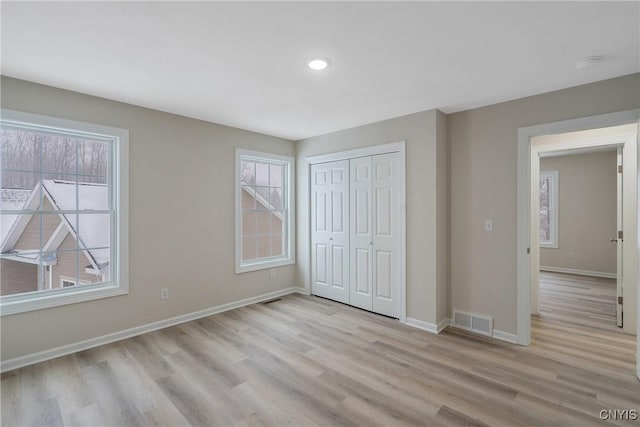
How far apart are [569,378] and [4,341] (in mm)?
4814

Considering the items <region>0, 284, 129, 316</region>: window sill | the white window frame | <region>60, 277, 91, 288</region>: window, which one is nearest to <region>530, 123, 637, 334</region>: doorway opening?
the white window frame

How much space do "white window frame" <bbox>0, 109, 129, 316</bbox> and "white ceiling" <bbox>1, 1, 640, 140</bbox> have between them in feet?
1.19

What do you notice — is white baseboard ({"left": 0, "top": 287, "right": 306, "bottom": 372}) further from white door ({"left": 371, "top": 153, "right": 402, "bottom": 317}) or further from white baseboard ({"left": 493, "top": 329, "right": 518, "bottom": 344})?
white baseboard ({"left": 493, "top": 329, "right": 518, "bottom": 344})

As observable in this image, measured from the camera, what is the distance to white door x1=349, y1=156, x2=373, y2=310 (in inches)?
161

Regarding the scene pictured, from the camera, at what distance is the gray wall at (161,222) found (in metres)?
2.79

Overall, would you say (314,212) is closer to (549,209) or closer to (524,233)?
(524,233)

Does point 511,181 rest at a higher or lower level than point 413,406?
higher

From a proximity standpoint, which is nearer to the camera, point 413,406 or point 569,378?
point 413,406

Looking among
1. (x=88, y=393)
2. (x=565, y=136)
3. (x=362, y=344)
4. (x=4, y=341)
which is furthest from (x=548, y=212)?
(x=4, y=341)

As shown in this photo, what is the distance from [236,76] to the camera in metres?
2.62

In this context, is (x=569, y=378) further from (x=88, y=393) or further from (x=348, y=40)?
(x=88, y=393)

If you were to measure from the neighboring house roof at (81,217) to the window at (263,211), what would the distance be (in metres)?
1.58

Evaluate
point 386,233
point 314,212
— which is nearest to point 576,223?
point 386,233

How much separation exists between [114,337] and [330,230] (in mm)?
2953
